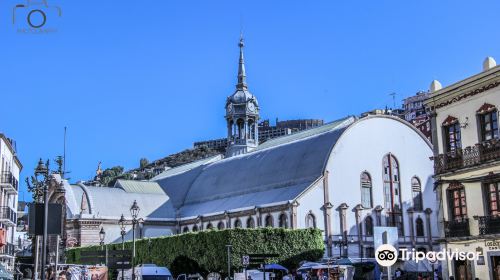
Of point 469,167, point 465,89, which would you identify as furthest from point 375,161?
point 469,167

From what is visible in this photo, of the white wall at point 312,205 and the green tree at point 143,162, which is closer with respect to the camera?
the white wall at point 312,205

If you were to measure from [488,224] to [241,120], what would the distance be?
5825 centimetres

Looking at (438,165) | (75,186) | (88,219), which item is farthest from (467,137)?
(75,186)

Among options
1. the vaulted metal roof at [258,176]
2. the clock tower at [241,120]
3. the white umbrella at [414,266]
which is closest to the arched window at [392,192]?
the vaulted metal roof at [258,176]

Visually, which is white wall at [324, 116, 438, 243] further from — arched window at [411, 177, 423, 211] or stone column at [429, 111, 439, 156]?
stone column at [429, 111, 439, 156]

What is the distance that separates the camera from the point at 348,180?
63344 millimetres

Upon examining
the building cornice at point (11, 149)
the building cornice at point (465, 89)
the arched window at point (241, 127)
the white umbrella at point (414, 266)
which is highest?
the arched window at point (241, 127)

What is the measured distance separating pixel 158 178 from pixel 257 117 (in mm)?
18566

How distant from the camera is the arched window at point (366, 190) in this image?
63847mm

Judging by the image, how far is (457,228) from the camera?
3444cm

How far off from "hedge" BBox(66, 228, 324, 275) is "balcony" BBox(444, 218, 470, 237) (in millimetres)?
17166

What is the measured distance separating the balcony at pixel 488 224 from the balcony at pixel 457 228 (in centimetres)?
112

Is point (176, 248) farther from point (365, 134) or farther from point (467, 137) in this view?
point (467, 137)

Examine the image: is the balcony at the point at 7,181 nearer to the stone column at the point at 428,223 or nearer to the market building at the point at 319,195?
the market building at the point at 319,195
